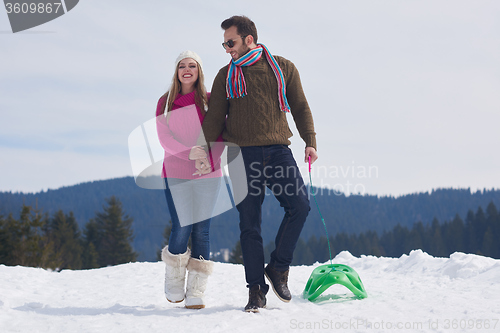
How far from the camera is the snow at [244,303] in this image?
280cm

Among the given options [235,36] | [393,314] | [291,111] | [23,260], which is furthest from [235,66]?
[23,260]

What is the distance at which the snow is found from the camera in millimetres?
2803

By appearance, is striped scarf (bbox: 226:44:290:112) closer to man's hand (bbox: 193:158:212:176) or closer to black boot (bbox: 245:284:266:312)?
man's hand (bbox: 193:158:212:176)

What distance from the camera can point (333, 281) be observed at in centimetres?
363

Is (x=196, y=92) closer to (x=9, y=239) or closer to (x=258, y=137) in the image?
(x=258, y=137)

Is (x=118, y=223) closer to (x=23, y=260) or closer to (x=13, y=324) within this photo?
(x=23, y=260)

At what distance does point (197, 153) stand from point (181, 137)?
10.5 inches

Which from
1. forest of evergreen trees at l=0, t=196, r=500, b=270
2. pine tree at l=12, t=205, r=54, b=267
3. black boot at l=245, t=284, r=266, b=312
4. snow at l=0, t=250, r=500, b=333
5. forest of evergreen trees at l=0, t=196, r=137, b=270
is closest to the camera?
snow at l=0, t=250, r=500, b=333

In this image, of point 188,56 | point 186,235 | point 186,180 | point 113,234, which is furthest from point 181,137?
point 113,234

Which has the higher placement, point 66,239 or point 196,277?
point 196,277

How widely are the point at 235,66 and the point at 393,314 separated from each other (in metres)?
2.30

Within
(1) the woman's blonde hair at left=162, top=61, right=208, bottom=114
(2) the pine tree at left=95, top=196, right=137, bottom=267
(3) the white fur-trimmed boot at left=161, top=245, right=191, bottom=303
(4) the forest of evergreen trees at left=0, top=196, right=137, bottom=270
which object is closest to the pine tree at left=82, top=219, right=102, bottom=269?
(4) the forest of evergreen trees at left=0, top=196, right=137, bottom=270

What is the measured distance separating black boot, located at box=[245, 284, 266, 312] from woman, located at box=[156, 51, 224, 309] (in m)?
0.46

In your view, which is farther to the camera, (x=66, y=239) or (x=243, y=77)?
(x=66, y=239)
